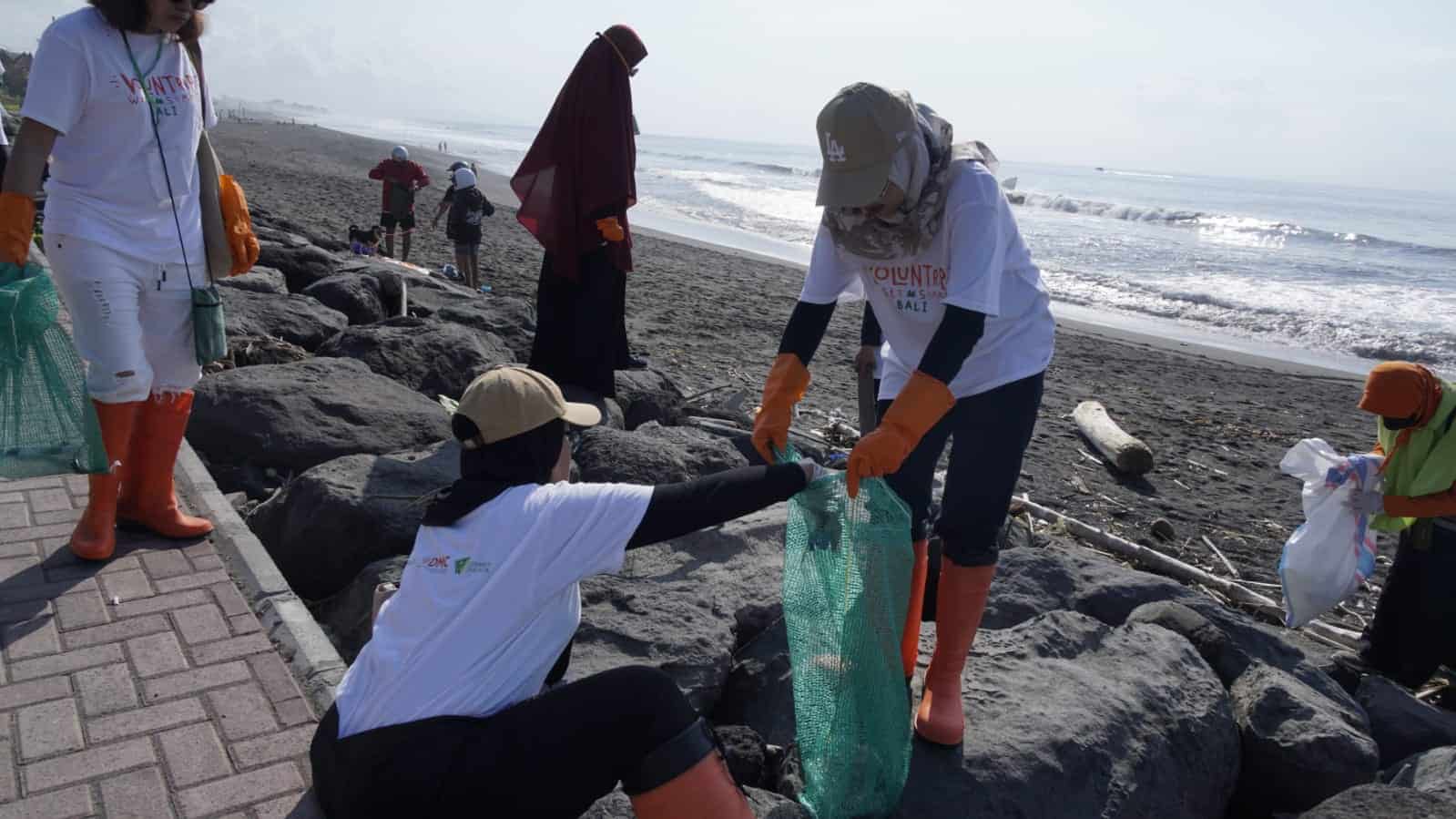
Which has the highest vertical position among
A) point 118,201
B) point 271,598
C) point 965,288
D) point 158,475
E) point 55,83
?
point 55,83

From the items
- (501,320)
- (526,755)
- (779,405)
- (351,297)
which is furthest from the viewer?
(351,297)

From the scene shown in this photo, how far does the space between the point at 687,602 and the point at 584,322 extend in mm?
2695

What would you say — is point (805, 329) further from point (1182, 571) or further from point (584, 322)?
point (1182, 571)

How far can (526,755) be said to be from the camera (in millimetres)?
2041

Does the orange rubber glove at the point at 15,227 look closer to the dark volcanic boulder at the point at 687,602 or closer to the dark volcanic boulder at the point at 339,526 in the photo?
the dark volcanic boulder at the point at 339,526

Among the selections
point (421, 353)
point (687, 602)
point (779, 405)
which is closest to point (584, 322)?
point (421, 353)

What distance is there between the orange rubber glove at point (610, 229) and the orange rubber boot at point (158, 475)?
2.44 meters

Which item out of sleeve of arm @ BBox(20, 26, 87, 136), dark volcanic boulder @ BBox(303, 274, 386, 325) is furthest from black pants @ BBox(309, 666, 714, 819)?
dark volcanic boulder @ BBox(303, 274, 386, 325)

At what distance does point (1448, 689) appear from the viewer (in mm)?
4188

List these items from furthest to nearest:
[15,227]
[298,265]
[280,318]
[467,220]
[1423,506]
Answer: [467,220] < [298,265] < [280,318] < [1423,506] < [15,227]

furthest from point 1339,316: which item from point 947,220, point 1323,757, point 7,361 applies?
point 7,361

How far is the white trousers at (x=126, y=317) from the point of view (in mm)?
3168

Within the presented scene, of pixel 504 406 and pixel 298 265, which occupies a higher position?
pixel 504 406

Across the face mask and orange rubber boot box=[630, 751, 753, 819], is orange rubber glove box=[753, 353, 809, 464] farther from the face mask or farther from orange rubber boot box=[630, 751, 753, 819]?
the face mask
